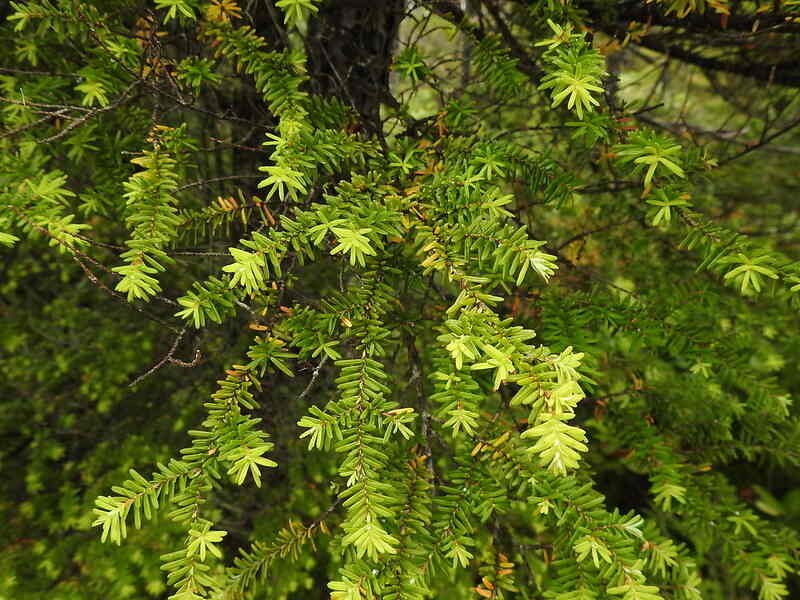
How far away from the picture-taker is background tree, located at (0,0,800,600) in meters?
1.09

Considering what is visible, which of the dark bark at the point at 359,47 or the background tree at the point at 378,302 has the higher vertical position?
the dark bark at the point at 359,47

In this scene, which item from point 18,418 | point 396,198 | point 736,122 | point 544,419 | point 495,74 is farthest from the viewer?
point 736,122

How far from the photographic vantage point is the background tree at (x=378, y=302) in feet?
3.57

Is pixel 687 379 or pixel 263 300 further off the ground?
pixel 263 300

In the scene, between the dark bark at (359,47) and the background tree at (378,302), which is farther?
the dark bark at (359,47)

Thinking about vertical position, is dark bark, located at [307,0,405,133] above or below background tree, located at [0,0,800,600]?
above

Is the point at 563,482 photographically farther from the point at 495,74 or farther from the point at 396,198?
the point at 495,74

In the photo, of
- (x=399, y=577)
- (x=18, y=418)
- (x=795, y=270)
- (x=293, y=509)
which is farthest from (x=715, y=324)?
(x=18, y=418)

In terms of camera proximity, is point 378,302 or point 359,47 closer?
point 378,302

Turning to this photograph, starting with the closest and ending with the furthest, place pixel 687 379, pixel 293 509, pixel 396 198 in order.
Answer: pixel 396 198
pixel 687 379
pixel 293 509

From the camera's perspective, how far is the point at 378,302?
1.24 meters

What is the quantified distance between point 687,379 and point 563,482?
1312mm

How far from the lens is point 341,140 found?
131 cm

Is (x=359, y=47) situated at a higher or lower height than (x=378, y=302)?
higher
